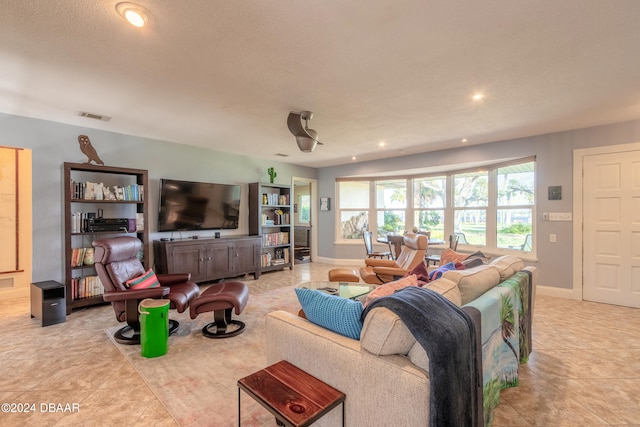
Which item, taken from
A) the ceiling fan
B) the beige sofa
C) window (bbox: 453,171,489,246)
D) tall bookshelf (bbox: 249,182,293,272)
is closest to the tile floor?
the beige sofa

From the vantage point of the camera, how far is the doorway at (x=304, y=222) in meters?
7.45

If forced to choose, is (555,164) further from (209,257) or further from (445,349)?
(209,257)

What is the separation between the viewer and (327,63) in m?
2.29

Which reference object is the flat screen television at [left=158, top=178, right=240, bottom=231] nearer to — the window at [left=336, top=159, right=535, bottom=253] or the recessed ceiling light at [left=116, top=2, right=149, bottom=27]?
the window at [left=336, top=159, right=535, bottom=253]

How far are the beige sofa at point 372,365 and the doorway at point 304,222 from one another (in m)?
5.62

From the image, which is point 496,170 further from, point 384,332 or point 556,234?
point 384,332

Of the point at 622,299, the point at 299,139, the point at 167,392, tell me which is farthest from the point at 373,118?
the point at 622,299

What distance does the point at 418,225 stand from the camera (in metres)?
6.36

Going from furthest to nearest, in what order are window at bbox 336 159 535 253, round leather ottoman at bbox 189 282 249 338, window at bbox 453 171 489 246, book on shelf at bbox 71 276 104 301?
window at bbox 453 171 489 246 → window at bbox 336 159 535 253 → book on shelf at bbox 71 276 104 301 → round leather ottoman at bbox 189 282 249 338

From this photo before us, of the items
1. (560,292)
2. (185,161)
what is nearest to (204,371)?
(185,161)

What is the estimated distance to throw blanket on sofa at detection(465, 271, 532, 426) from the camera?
5.20 feet

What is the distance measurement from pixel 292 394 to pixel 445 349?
0.67 m

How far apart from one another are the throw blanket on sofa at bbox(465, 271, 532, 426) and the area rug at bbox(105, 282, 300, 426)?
1284 mm

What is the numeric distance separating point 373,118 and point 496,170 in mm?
2949
